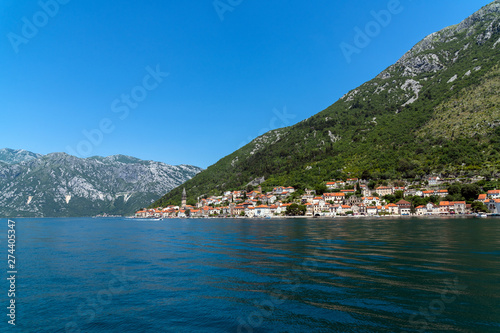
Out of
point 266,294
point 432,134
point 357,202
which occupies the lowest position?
point 266,294

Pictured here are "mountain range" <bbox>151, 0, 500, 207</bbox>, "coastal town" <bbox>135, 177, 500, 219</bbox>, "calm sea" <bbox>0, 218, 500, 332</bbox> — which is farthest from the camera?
"mountain range" <bbox>151, 0, 500, 207</bbox>

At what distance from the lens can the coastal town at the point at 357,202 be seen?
91.9 m

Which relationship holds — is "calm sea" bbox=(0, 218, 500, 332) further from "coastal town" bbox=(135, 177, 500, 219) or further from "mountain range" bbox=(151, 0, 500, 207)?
"mountain range" bbox=(151, 0, 500, 207)

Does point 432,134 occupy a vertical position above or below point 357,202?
above

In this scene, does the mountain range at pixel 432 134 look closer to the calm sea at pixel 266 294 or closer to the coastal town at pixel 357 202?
the coastal town at pixel 357 202

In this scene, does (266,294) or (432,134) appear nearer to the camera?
(266,294)

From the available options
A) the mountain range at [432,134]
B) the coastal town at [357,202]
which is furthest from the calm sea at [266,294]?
the mountain range at [432,134]

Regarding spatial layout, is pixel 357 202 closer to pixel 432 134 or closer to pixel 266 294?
pixel 432 134

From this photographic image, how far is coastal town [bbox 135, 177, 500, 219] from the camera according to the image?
9188 centimetres

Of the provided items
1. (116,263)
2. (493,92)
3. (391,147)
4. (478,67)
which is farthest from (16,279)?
(478,67)

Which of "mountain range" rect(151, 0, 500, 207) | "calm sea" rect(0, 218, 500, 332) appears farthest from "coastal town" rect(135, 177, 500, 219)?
"calm sea" rect(0, 218, 500, 332)

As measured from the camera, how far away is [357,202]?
119 meters

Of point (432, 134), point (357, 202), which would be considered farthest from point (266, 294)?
point (432, 134)

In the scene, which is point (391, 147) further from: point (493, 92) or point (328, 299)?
point (328, 299)
